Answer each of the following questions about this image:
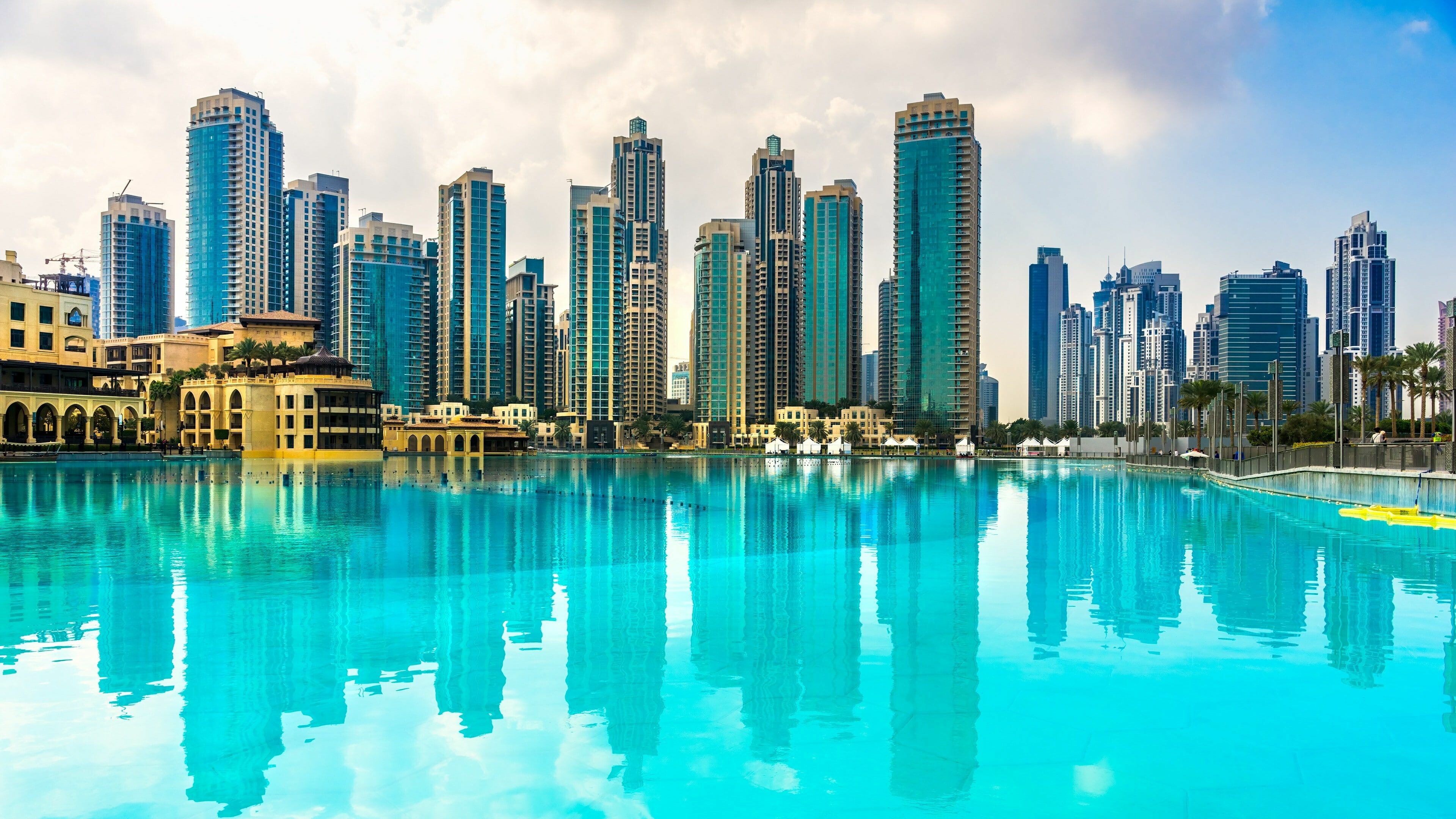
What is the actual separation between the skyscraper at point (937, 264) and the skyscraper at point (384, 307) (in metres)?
98.0

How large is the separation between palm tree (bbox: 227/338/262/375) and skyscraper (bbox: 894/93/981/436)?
11272 cm

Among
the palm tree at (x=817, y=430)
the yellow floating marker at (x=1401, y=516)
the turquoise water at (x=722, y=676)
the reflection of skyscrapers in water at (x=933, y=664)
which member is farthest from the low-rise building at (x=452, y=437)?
the reflection of skyscrapers in water at (x=933, y=664)

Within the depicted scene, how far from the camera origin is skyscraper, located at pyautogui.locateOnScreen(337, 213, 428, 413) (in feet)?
625

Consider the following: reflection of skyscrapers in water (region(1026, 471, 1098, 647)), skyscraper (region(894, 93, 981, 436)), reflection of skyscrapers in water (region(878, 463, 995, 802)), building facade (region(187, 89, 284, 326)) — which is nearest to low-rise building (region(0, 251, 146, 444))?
reflection of skyscrapers in water (region(1026, 471, 1098, 647))

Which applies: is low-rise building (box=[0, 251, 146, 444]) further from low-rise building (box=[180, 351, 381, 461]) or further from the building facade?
the building facade

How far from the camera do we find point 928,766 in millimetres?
8578

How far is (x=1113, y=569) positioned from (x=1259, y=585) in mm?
3051

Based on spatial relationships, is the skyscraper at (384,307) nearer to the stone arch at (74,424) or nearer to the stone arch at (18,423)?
the stone arch at (74,424)

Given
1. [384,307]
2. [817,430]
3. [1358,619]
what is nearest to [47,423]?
[1358,619]

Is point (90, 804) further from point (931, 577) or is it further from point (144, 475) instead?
point (144, 475)

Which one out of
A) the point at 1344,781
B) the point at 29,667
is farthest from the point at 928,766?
the point at 29,667

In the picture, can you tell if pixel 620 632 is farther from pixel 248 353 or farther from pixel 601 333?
pixel 601 333

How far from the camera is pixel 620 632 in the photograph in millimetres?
14156

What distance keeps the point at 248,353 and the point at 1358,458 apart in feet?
377
